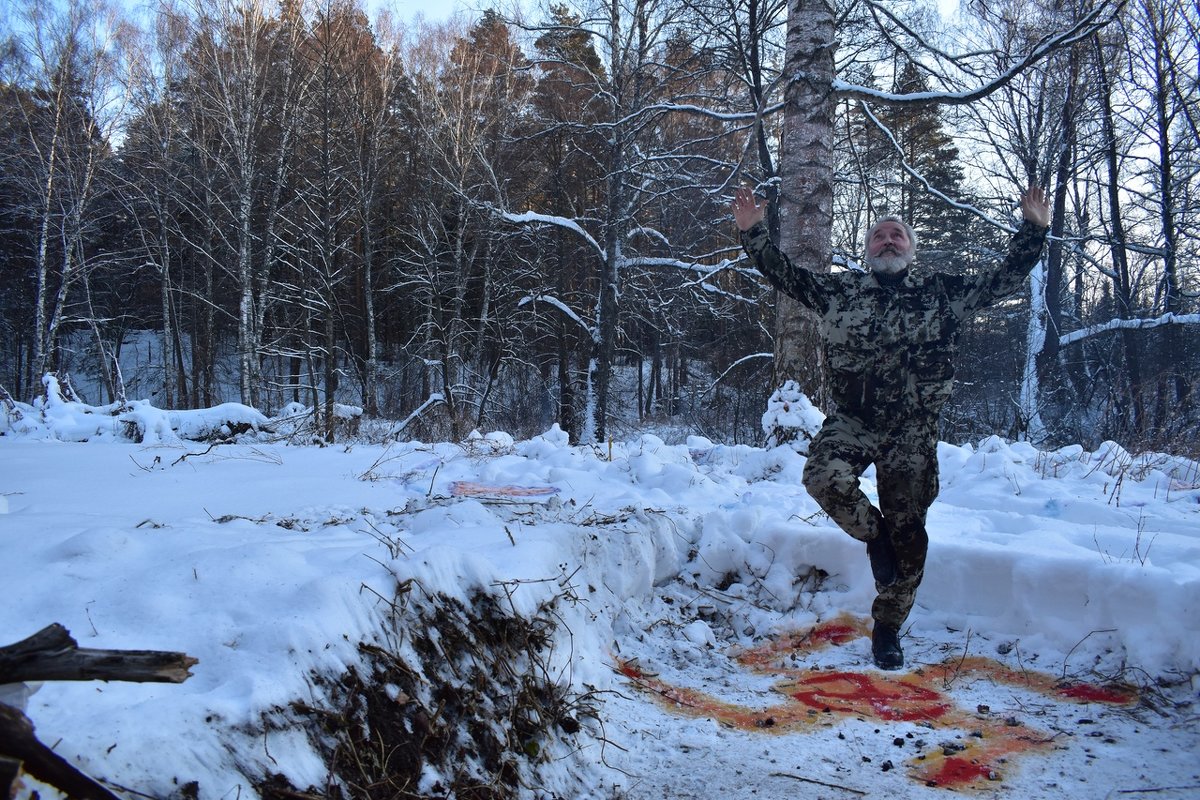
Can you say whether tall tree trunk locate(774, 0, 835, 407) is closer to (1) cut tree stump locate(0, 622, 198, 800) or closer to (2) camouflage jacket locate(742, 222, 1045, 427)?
(2) camouflage jacket locate(742, 222, 1045, 427)

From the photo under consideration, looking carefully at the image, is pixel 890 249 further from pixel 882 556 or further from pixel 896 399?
pixel 882 556

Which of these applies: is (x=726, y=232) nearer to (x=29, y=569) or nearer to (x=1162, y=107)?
(x=1162, y=107)

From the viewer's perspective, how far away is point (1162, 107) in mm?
15914

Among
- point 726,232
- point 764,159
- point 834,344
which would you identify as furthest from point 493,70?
point 834,344

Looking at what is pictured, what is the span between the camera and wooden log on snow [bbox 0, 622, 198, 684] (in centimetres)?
135

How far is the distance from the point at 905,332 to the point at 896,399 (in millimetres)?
304

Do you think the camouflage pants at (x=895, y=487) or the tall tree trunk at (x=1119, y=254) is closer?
the camouflage pants at (x=895, y=487)

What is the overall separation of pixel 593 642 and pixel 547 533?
546mm

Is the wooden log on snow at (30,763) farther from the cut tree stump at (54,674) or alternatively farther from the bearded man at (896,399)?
the bearded man at (896,399)

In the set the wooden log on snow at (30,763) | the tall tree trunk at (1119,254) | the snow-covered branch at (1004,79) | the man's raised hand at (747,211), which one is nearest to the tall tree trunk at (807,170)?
the snow-covered branch at (1004,79)

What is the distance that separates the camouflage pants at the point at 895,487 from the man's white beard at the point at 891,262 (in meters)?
0.71

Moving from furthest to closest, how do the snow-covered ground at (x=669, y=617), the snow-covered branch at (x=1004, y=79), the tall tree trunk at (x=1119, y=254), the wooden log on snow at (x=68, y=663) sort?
the tall tree trunk at (x=1119, y=254)
the snow-covered branch at (x=1004, y=79)
the snow-covered ground at (x=669, y=617)
the wooden log on snow at (x=68, y=663)

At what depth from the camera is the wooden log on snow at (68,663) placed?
53.1 inches

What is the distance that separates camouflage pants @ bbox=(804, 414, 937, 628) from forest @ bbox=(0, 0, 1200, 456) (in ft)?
23.3
